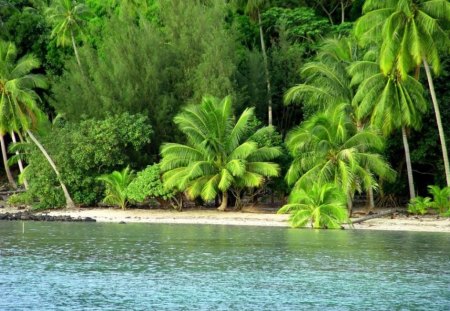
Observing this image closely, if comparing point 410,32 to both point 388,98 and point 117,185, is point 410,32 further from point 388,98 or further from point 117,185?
point 117,185

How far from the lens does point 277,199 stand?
4694cm

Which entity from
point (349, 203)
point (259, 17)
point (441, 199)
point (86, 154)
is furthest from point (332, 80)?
point (86, 154)

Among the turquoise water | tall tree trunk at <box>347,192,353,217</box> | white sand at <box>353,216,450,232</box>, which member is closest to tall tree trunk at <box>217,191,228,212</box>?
the turquoise water

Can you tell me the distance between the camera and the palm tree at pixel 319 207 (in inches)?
1377

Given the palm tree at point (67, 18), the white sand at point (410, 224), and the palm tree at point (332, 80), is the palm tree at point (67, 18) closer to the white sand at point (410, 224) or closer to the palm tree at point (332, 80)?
the palm tree at point (332, 80)

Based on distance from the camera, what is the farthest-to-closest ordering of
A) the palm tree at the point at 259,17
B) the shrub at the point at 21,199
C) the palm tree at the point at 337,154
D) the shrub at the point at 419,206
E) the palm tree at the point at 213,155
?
the palm tree at the point at 259,17, the shrub at the point at 21,199, the palm tree at the point at 213,155, the shrub at the point at 419,206, the palm tree at the point at 337,154

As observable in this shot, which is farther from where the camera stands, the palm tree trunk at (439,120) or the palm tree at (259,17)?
the palm tree at (259,17)

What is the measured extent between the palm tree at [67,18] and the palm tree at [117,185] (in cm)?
865

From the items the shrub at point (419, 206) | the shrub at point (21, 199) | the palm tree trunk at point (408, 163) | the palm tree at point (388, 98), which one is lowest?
the shrub at point (419, 206)

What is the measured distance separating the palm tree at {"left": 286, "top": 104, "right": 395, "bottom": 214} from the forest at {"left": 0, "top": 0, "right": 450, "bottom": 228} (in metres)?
0.06

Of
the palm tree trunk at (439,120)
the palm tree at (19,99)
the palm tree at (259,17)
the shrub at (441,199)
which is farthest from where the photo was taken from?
the palm tree at (259,17)

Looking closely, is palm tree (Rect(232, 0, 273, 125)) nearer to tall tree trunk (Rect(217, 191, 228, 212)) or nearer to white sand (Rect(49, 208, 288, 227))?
tall tree trunk (Rect(217, 191, 228, 212))

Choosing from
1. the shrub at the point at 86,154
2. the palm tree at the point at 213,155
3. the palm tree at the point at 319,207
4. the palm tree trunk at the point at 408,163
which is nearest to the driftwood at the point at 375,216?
the palm tree trunk at the point at 408,163

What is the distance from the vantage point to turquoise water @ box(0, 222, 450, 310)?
21.3 meters
